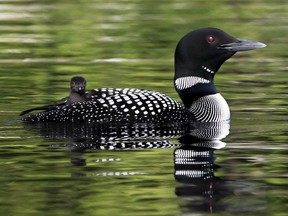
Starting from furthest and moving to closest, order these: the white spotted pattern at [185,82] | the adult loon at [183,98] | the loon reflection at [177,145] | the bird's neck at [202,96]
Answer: the white spotted pattern at [185,82] < the bird's neck at [202,96] < the adult loon at [183,98] < the loon reflection at [177,145]

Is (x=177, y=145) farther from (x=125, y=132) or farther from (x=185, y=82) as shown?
(x=185, y=82)

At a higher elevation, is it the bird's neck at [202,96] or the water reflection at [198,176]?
the bird's neck at [202,96]

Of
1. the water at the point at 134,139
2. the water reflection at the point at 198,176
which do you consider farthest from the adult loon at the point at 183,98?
the water reflection at the point at 198,176

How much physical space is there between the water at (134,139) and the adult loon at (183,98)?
0.20 meters

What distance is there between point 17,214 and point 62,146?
249cm

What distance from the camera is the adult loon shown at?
10383mm

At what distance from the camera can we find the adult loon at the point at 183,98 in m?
10.4

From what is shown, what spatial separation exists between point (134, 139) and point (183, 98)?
138 cm

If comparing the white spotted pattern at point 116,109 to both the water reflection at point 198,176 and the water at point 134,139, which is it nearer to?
the water at point 134,139

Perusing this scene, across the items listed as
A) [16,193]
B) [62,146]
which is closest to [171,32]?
[62,146]

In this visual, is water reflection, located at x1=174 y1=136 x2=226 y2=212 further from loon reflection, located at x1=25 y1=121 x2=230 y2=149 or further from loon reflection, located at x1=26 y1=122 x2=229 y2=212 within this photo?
loon reflection, located at x1=25 y1=121 x2=230 y2=149

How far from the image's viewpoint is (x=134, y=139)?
32.1 feet

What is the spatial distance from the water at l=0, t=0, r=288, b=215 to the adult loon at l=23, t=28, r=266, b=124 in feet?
0.65

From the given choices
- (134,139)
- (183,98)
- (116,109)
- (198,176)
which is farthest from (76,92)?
(198,176)
